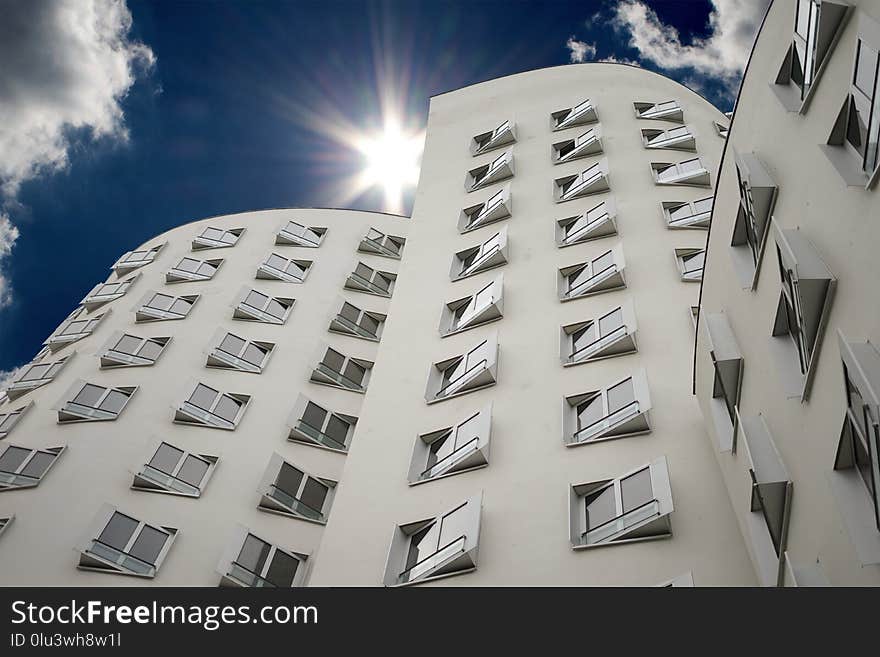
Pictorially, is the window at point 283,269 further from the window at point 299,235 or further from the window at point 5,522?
the window at point 5,522

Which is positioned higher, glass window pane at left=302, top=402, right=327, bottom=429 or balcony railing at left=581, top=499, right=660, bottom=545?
glass window pane at left=302, top=402, right=327, bottom=429

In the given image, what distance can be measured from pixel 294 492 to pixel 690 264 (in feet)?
45.5

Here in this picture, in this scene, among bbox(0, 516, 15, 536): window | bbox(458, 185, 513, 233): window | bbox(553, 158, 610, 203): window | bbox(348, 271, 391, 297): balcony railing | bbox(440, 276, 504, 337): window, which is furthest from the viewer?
bbox(348, 271, 391, 297): balcony railing

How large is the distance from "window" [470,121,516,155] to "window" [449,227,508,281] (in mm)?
8046

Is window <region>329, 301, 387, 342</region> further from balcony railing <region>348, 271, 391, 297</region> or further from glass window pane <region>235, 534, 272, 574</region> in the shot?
glass window pane <region>235, 534, 272, 574</region>

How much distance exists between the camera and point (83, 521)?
20406 mm

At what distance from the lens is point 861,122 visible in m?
8.60

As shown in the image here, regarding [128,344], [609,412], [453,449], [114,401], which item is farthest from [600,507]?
[128,344]

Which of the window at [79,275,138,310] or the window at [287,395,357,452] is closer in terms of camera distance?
the window at [287,395,357,452]

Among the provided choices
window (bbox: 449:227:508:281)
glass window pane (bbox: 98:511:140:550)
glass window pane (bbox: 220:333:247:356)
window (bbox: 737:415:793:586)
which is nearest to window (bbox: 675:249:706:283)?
window (bbox: 449:227:508:281)

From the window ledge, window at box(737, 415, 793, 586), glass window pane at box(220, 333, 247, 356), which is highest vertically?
glass window pane at box(220, 333, 247, 356)

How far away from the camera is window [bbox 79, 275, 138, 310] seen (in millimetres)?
33250

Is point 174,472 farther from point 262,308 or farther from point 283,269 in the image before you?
point 283,269

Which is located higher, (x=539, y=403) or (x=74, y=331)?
(x=74, y=331)
